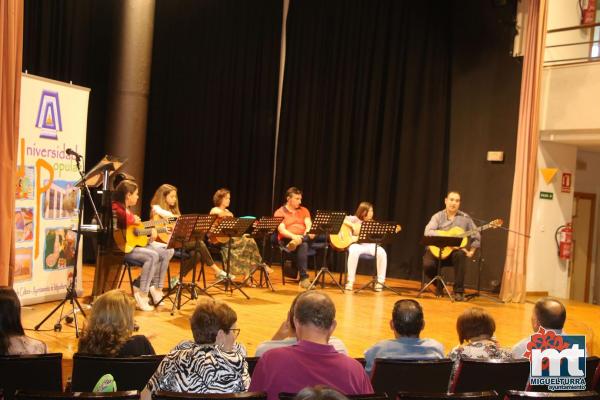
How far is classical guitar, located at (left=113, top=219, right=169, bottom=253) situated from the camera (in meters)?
6.96

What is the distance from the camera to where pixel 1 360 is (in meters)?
3.03

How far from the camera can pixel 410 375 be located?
3.36 meters

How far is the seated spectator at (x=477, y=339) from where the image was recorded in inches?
146

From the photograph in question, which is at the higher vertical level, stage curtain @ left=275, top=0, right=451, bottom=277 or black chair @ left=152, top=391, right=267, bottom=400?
stage curtain @ left=275, top=0, right=451, bottom=277

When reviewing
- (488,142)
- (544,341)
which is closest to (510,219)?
(488,142)

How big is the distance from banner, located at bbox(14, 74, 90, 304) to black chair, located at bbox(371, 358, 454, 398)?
4411 mm

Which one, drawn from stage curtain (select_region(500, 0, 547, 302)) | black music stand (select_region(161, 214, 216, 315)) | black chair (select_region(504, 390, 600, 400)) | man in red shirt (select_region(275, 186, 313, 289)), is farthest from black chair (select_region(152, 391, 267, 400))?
stage curtain (select_region(500, 0, 547, 302))

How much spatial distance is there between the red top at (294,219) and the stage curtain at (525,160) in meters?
2.75

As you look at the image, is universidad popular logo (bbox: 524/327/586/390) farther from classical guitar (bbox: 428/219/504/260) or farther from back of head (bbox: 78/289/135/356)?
classical guitar (bbox: 428/219/504/260)

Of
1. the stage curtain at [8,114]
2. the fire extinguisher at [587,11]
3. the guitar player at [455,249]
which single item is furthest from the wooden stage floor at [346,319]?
the fire extinguisher at [587,11]

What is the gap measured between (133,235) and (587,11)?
719cm

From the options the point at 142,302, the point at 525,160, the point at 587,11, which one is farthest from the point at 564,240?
the point at 142,302

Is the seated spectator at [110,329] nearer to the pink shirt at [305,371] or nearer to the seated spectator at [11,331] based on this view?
the seated spectator at [11,331]

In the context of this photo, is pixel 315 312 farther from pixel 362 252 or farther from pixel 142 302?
pixel 362 252
